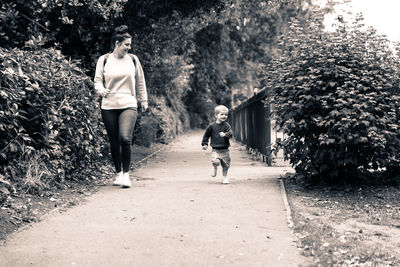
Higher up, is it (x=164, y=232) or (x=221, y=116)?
(x=221, y=116)

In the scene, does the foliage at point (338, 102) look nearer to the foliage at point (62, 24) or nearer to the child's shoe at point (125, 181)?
the child's shoe at point (125, 181)

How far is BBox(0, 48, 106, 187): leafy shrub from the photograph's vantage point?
237 inches

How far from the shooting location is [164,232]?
512cm

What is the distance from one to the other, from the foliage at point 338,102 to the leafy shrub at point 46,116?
9.50ft

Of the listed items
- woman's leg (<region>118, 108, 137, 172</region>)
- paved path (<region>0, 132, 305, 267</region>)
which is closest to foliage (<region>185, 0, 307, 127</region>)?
woman's leg (<region>118, 108, 137, 172</region>)

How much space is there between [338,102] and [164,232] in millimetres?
3264

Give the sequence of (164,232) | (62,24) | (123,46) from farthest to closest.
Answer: (62,24) → (123,46) → (164,232)

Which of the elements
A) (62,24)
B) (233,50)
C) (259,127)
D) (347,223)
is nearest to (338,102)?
(347,223)

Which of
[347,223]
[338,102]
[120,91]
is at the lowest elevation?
[347,223]

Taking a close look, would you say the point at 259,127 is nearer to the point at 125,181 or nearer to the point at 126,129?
the point at 125,181

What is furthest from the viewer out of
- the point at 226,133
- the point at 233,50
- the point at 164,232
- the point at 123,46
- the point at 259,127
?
the point at 233,50

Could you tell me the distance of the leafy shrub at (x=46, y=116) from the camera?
6016 mm

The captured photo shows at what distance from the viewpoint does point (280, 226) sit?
544 centimetres

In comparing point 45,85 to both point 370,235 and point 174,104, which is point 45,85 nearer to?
point 370,235
